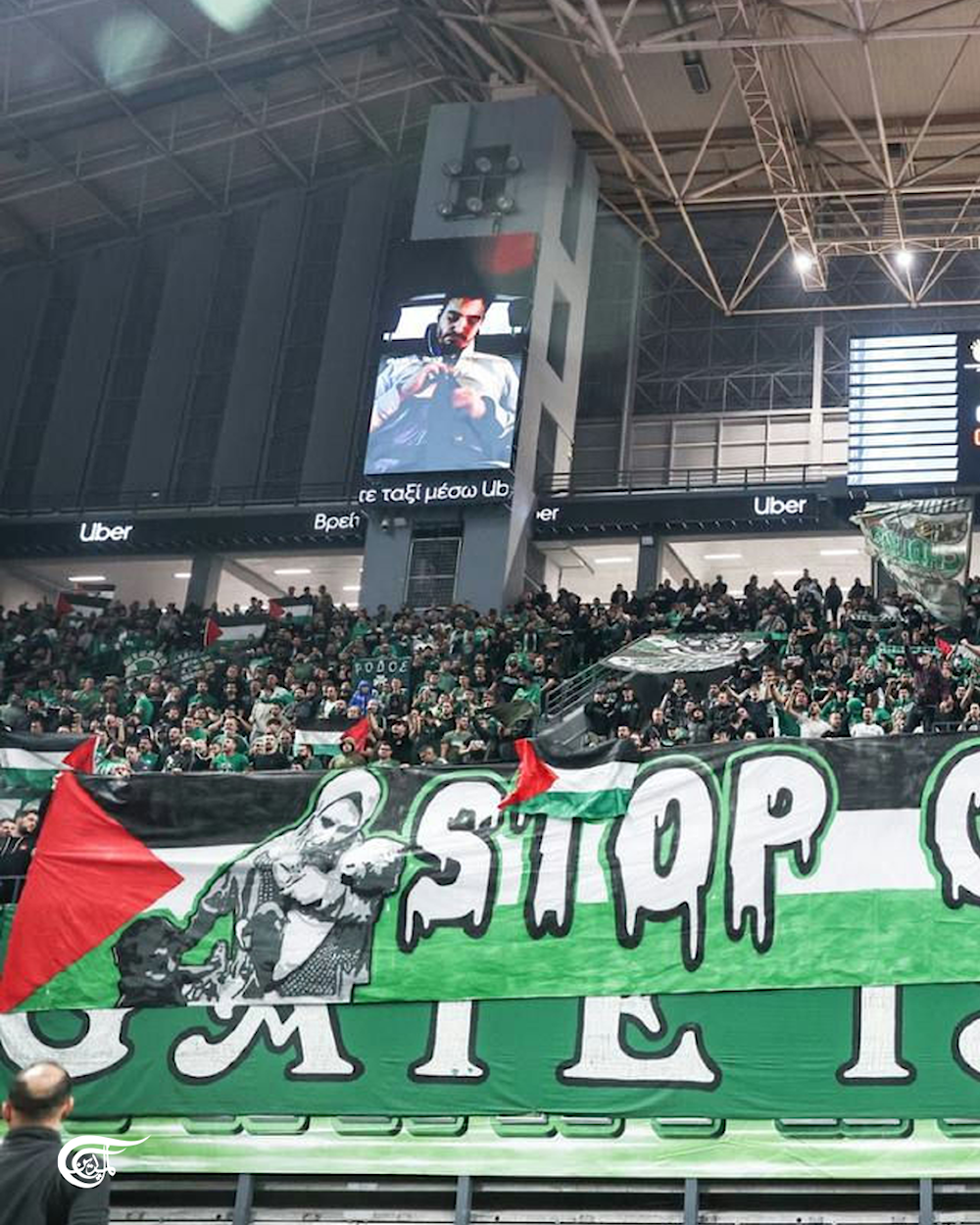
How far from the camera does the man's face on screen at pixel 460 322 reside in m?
33.3

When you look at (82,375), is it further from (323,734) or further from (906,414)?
(323,734)

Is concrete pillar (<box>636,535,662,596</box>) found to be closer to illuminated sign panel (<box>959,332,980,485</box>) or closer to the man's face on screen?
the man's face on screen

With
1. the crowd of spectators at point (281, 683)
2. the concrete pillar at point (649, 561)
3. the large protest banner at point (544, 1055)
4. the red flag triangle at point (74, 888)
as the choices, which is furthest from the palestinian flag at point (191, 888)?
the concrete pillar at point (649, 561)

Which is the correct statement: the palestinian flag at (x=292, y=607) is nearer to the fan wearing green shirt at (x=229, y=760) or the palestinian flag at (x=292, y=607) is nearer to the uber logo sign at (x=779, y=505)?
the uber logo sign at (x=779, y=505)

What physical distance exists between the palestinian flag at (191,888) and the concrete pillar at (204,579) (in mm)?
23609

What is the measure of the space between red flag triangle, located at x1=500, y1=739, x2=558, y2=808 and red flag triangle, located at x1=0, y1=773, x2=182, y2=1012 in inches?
110

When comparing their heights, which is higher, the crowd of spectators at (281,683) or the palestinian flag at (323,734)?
the crowd of spectators at (281,683)

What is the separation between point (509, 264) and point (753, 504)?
22.9 ft

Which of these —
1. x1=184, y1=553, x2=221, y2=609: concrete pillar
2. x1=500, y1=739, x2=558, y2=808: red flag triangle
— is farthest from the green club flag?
x1=184, y1=553, x2=221, y2=609: concrete pillar

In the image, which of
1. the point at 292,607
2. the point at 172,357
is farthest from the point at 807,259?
the point at 172,357

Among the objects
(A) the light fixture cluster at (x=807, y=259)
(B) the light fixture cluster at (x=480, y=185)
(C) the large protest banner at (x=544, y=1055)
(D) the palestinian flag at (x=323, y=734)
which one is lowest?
(C) the large protest banner at (x=544, y=1055)

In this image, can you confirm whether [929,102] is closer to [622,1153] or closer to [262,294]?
[262,294]

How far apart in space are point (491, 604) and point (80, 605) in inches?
361

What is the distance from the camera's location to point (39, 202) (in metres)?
41.2
